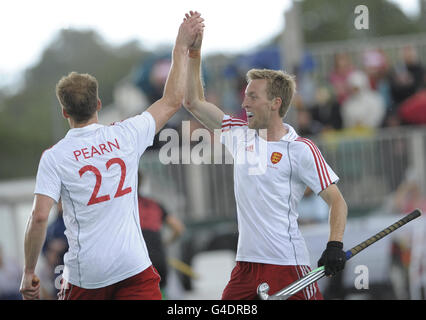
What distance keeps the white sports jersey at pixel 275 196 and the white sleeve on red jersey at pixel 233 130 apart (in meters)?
0.21

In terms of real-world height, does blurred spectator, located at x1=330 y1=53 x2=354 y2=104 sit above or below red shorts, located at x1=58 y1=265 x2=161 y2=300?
above

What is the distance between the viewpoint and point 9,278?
9461 mm

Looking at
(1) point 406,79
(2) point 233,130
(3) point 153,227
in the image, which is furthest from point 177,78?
(1) point 406,79

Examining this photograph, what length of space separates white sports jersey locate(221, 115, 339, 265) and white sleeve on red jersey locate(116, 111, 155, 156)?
63 cm

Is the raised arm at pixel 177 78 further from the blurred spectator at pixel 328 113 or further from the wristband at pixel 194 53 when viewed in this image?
the blurred spectator at pixel 328 113

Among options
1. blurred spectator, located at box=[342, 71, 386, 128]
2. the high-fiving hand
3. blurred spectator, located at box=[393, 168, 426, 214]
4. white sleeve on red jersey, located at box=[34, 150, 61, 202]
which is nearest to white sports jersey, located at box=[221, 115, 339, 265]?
the high-fiving hand

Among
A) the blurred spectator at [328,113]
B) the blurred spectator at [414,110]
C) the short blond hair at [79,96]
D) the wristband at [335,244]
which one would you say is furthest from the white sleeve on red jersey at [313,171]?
the blurred spectator at [414,110]

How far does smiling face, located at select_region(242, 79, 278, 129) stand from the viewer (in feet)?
15.7

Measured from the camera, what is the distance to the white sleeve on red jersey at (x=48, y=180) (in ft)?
13.9

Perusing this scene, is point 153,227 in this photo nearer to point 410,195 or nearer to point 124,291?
point 124,291

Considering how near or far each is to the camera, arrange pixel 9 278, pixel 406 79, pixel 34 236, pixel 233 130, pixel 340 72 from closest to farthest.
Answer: pixel 34 236
pixel 233 130
pixel 9 278
pixel 406 79
pixel 340 72

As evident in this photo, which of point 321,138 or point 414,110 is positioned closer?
point 321,138

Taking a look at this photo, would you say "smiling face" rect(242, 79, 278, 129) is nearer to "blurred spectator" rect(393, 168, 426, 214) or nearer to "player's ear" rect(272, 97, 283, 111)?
"player's ear" rect(272, 97, 283, 111)
